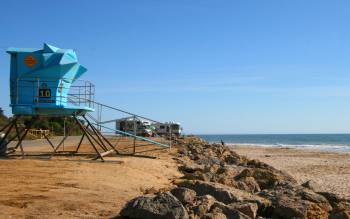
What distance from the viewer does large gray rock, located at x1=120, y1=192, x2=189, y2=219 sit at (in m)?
8.38

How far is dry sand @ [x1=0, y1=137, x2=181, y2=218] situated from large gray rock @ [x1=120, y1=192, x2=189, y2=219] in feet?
→ 2.91

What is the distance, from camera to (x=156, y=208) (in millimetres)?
8492

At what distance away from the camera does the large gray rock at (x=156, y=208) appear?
27.5ft

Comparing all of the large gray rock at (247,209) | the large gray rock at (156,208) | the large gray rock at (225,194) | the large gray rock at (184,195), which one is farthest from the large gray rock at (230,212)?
the large gray rock at (225,194)

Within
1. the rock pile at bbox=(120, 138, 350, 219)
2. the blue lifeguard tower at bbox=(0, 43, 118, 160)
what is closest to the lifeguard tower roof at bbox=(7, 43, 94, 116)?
the blue lifeguard tower at bbox=(0, 43, 118, 160)

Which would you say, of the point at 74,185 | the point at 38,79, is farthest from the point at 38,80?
the point at 74,185

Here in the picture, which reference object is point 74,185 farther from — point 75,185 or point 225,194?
point 225,194

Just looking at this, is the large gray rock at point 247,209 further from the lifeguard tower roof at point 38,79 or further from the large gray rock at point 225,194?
the lifeguard tower roof at point 38,79

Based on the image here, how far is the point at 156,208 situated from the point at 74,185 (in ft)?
14.7

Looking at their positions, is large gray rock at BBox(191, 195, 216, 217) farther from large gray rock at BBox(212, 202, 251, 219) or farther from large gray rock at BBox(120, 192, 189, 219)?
large gray rock at BBox(120, 192, 189, 219)

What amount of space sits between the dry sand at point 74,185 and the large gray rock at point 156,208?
0.89 meters

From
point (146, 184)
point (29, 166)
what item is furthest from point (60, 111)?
point (146, 184)

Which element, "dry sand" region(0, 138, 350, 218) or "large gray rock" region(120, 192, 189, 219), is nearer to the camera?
"large gray rock" region(120, 192, 189, 219)

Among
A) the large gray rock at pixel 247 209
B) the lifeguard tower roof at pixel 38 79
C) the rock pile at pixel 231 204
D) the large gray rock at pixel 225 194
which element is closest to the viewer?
the rock pile at pixel 231 204
